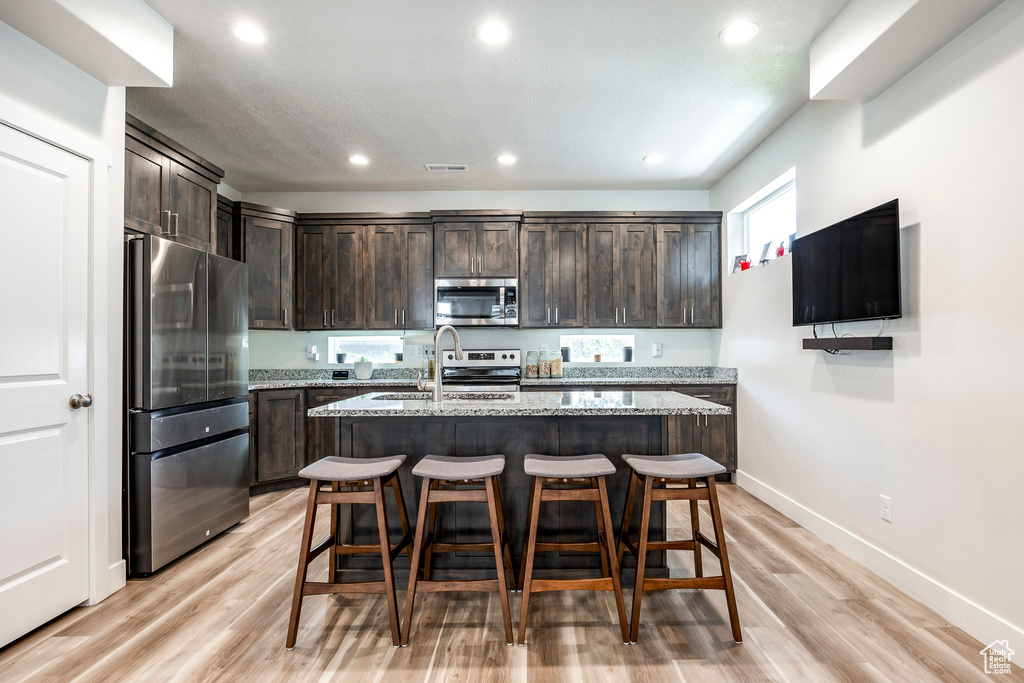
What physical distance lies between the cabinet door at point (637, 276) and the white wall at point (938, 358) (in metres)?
1.60

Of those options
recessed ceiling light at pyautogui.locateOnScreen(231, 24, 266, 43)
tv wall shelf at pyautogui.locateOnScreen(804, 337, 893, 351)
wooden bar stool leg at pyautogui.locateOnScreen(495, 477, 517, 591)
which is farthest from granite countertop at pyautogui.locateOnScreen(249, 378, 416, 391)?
tv wall shelf at pyautogui.locateOnScreen(804, 337, 893, 351)

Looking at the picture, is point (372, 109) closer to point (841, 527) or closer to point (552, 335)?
point (552, 335)

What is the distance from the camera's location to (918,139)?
7.44 feet

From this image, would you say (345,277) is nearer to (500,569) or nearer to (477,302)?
(477,302)

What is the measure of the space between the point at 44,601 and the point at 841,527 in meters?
3.95

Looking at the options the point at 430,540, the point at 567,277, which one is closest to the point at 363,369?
the point at 567,277

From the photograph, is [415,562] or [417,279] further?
[417,279]

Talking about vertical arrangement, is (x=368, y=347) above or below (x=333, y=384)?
above

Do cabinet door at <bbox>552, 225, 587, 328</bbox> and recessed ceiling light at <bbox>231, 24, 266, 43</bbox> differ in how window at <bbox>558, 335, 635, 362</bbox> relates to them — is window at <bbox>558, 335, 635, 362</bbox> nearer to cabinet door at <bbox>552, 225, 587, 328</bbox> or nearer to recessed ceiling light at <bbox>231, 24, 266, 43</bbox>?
cabinet door at <bbox>552, 225, 587, 328</bbox>

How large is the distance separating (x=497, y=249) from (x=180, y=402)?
2850 mm

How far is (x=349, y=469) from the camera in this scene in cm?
204

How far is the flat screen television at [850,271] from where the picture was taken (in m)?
2.32

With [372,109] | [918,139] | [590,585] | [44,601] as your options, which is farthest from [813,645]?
[372,109]

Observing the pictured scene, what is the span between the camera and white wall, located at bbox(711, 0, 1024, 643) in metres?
1.86
